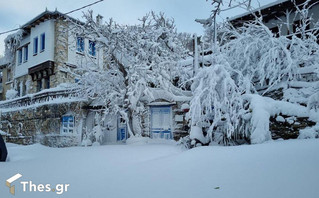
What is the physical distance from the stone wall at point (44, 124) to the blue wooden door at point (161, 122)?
15.3ft

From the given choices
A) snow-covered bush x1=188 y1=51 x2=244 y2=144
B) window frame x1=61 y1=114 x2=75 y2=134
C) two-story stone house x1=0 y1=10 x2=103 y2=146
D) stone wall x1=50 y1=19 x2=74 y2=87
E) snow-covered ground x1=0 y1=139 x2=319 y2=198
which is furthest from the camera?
stone wall x1=50 y1=19 x2=74 y2=87

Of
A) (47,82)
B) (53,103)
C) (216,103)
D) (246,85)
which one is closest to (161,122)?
(216,103)

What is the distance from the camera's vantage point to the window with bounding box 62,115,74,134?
13.5 m

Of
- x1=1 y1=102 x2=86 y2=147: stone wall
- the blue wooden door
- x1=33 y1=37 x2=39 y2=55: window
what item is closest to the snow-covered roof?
x1=33 y1=37 x2=39 y2=55: window

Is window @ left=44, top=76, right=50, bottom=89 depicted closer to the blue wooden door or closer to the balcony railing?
the balcony railing

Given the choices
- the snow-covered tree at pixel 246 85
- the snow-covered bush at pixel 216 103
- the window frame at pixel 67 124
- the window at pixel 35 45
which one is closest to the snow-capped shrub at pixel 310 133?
the snow-covered tree at pixel 246 85

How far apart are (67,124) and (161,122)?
6.33 m

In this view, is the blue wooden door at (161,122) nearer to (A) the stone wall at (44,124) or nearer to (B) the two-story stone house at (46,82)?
(B) the two-story stone house at (46,82)

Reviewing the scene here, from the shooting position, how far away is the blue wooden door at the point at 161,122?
38.0ft

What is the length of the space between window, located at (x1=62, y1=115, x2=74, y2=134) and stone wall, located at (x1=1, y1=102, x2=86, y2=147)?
0.24 metres

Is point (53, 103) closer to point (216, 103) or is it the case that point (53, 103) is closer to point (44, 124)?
point (44, 124)

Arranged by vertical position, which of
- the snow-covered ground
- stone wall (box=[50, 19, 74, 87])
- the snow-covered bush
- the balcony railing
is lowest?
the snow-covered ground

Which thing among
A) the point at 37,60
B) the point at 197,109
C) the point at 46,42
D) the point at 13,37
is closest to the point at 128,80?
the point at 197,109

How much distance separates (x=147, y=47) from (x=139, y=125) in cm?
408
